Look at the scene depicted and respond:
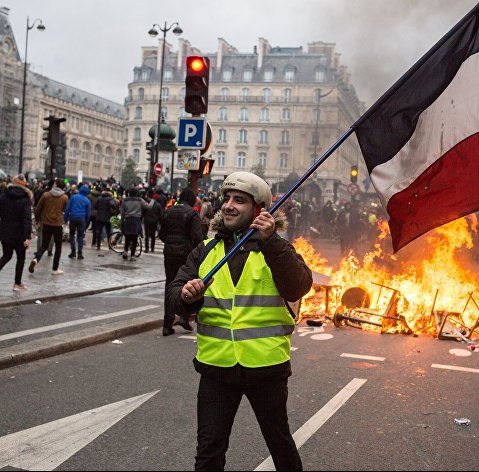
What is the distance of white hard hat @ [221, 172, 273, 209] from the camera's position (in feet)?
9.72

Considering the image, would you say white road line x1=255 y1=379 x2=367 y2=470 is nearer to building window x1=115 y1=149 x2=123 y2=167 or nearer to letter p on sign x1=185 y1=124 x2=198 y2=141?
letter p on sign x1=185 y1=124 x2=198 y2=141

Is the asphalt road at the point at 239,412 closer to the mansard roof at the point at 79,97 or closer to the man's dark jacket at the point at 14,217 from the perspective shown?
the man's dark jacket at the point at 14,217

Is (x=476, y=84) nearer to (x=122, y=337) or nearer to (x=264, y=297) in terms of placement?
(x=264, y=297)

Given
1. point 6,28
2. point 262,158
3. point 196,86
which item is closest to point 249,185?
point 196,86

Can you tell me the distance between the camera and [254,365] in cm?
285

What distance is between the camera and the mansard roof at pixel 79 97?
109062 mm

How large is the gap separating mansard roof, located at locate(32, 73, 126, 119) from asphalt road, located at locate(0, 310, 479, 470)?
97.8 metres

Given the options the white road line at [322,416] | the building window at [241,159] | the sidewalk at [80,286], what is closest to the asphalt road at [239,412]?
the white road line at [322,416]

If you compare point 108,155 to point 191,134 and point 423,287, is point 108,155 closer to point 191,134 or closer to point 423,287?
point 191,134

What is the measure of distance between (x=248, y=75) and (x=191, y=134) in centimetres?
8111

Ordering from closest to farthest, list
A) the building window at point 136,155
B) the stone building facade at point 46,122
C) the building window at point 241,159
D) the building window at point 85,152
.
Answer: the stone building facade at point 46,122, the building window at point 241,159, the building window at point 136,155, the building window at point 85,152

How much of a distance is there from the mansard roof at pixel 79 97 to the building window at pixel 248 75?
30.8 metres

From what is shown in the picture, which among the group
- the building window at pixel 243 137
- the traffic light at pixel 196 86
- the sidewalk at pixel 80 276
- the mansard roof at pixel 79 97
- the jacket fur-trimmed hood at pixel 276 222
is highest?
the mansard roof at pixel 79 97

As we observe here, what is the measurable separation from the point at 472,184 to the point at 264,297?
5.59 ft
